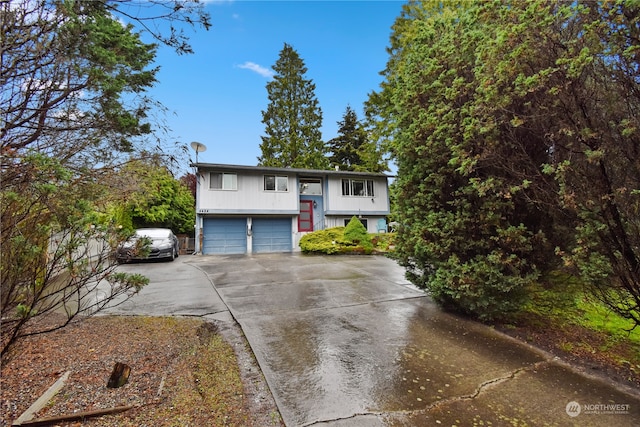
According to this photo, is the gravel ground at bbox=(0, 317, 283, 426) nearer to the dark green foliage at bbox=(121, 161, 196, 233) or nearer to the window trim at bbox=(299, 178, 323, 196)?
the dark green foliage at bbox=(121, 161, 196, 233)

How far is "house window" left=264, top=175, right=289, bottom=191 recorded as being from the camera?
17.8m

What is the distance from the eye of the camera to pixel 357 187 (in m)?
20.1

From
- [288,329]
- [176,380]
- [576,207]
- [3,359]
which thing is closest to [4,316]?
[3,359]

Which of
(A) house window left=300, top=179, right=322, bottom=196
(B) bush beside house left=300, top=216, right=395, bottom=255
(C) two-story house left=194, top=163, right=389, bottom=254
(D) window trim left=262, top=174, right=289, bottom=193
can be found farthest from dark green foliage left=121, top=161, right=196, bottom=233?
(A) house window left=300, top=179, right=322, bottom=196

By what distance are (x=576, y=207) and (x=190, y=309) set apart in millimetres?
5803

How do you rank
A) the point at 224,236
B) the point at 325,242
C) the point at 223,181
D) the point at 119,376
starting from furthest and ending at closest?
the point at 224,236 < the point at 223,181 < the point at 325,242 < the point at 119,376

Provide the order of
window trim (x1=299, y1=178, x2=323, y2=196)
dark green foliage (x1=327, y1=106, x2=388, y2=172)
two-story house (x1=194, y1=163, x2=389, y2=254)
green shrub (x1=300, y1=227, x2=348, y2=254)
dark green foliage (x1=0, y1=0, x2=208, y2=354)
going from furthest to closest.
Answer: dark green foliage (x1=327, y1=106, x2=388, y2=172) < window trim (x1=299, y1=178, x2=323, y2=196) < two-story house (x1=194, y1=163, x2=389, y2=254) < green shrub (x1=300, y1=227, x2=348, y2=254) < dark green foliage (x1=0, y1=0, x2=208, y2=354)

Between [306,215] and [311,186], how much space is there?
2.04 m

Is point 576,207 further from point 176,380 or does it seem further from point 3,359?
point 3,359

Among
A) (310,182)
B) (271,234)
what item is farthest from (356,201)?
(271,234)

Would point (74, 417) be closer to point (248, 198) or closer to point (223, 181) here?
point (248, 198)

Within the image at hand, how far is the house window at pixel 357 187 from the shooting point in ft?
64.7

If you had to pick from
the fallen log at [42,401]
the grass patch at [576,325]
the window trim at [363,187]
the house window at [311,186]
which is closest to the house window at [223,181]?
the house window at [311,186]

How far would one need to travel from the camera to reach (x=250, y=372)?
300 cm
